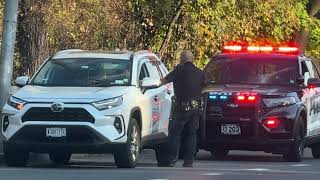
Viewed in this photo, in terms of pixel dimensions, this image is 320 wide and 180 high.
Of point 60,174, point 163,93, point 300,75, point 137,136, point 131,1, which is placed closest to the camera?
point 60,174

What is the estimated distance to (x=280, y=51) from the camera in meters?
16.9

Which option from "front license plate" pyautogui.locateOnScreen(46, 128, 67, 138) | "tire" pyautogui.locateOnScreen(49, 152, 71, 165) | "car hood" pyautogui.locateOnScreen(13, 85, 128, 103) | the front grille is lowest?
"tire" pyautogui.locateOnScreen(49, 152, 71, 165)

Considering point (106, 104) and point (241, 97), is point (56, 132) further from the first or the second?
point (241, 97)

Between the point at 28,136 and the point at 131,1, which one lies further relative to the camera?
the point at 131,1

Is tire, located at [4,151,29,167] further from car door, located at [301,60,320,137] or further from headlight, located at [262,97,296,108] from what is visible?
car door, located at [301,60,320,137]

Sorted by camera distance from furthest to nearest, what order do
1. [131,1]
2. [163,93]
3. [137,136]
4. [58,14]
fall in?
[131,1], [58,14], [163,93], [137,136]

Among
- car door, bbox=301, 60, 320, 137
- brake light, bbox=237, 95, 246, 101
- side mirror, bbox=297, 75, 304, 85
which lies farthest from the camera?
car door, bbox=301, 60, 320, 137

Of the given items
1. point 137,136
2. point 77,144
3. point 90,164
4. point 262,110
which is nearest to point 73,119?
point 77,144

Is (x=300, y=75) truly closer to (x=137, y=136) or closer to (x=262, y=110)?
(x=262, y=110)

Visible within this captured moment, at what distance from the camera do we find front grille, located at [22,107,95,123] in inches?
508

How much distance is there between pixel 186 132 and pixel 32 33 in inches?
309

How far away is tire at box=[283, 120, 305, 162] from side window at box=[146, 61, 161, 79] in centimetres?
271

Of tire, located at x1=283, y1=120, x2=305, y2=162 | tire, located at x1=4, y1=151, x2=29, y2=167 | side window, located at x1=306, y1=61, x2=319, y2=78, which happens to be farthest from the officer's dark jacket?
side window, located at x1=306, y1=61, x2=319, y2=78

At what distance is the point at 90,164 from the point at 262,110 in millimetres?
3166
